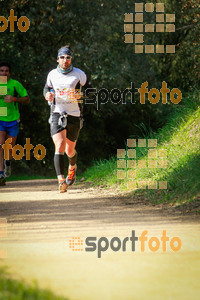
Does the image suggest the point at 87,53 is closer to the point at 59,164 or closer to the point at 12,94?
the point at 12,94

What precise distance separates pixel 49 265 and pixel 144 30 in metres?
19.7

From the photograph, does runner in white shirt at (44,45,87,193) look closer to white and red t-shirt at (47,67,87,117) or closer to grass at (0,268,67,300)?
white and red t-shirt at (47,67,87,117)

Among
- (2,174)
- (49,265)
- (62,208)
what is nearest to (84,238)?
(49,265)

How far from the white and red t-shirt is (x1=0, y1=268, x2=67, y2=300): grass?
6871mm

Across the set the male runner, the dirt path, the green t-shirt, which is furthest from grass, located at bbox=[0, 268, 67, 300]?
the green t-shirt

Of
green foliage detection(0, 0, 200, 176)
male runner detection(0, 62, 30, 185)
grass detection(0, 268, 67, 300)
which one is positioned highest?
green foliage detection(0, 0, 200, 176)

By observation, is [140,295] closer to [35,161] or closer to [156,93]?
[156,93]

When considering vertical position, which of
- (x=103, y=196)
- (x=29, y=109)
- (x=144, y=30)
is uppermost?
(x=144, y=30)

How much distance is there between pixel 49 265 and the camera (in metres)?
5.54

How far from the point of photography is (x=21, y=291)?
4.45m

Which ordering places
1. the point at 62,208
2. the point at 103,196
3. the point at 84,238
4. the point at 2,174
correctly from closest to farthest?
the point at 84,238, the point at 62,208, the point at 103,196, the point at 2,174

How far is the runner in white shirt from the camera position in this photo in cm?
1158

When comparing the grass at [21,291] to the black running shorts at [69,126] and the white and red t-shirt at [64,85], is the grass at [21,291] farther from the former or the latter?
the black running shorts at [69,126]

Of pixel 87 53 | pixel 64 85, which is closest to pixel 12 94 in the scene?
pixel 64 85
